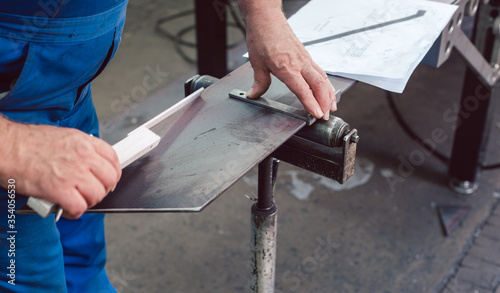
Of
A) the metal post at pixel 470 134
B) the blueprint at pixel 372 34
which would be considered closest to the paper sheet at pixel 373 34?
the blueprint at pixel 372 34

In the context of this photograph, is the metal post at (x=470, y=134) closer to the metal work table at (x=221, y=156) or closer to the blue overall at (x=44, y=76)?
the metal work table at (x=221, y=156)

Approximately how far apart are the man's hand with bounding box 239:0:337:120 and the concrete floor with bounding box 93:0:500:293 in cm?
109

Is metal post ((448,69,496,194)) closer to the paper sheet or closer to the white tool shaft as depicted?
the paper sheet

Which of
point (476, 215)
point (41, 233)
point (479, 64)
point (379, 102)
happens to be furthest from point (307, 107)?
point (379, 102)

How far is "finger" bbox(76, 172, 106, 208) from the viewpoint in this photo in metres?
0.78

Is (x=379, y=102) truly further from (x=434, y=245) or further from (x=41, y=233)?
(x=41, y=233)

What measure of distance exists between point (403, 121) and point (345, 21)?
A: 1.31m

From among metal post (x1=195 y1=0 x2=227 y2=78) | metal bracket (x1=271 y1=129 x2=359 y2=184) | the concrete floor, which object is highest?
metal bracket (x1=271 y1=129 x2=359 y2=184)

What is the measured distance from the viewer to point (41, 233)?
3.71 ft

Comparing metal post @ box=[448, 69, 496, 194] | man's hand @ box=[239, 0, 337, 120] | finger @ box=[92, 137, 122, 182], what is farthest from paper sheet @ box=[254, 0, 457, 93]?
metal post @ box=[448, 69, 496, 194]

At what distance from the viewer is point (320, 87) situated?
108 centimetres

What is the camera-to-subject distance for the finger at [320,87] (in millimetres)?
1065

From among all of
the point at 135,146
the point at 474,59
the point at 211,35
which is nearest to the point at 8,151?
the point at 135,146

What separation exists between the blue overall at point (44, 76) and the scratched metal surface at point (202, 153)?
21 cm
